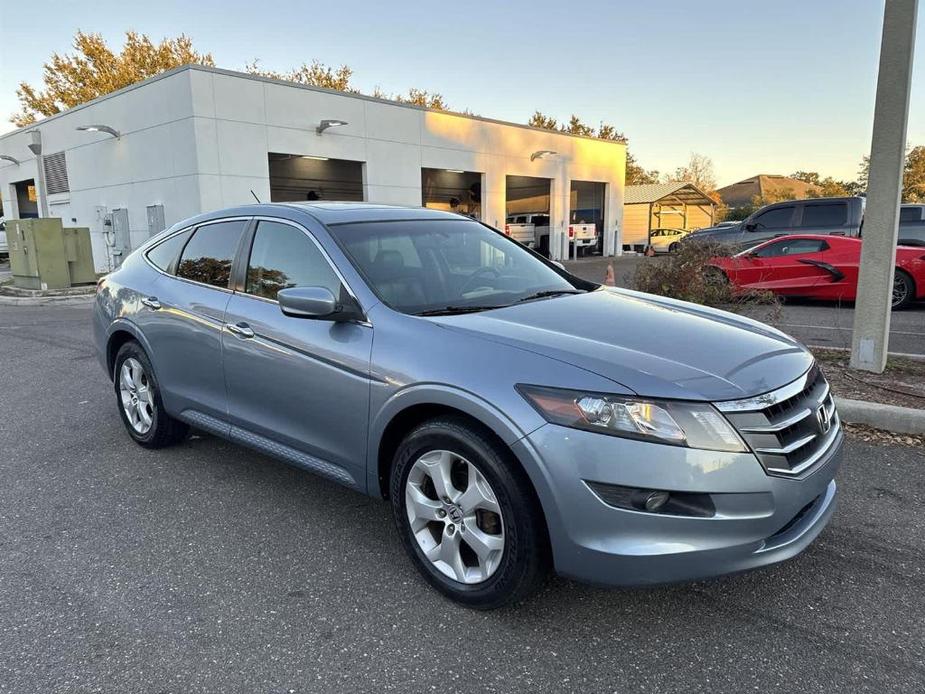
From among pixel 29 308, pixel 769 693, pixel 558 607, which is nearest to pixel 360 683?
pixel 558 607

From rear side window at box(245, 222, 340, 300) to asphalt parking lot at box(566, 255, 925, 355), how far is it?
545cm

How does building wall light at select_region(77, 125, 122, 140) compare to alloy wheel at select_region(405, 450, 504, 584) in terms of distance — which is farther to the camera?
building wall light at select_region(77, 125, 122, 140)

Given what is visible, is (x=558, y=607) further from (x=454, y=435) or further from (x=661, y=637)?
(x=454, y=435)

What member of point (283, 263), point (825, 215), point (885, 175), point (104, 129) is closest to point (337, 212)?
point (283, 263)

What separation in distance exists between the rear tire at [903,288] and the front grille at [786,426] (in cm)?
961

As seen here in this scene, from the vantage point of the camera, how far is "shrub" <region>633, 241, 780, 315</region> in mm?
7480

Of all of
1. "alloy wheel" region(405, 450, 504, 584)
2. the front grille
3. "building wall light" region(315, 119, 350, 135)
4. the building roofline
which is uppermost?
the building roofline

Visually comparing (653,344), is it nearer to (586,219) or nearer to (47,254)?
(47,254)

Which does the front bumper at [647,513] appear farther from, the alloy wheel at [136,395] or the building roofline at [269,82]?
the building roofline at [269,82]

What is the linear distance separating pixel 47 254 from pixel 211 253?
14111 millimetres

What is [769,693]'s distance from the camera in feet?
7.36

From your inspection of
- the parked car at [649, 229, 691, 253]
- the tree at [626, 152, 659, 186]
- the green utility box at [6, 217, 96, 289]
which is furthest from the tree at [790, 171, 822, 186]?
the green utility box at [6, 217, 96, 289]

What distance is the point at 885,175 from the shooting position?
18.5ft

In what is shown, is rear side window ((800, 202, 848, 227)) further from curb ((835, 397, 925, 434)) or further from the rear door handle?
the rear door handle
